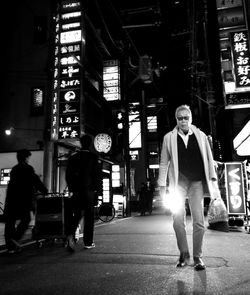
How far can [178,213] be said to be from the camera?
3561 mm

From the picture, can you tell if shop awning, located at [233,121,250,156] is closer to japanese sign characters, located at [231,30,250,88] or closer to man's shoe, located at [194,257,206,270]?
japanese sign characters, located at [231,30,250,88]

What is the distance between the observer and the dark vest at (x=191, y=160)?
360 cm

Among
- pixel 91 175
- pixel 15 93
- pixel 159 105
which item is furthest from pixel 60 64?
pixel 159 105

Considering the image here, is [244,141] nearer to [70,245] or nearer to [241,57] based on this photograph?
[241,57]

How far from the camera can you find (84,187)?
5.00 meters

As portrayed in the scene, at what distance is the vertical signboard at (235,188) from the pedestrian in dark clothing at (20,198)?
4.72 metres

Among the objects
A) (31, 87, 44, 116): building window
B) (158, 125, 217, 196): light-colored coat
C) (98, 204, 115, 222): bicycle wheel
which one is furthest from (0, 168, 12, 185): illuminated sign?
(158, 125, 217, 196): light-colored coat

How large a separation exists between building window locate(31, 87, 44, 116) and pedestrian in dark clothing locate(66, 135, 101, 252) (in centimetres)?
1232

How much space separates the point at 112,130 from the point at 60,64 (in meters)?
10.4

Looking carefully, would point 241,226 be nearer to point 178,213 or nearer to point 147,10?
point 178,213

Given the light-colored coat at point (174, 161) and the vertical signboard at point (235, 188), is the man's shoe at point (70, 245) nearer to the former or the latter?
the light-colored coat at point (174, 161)

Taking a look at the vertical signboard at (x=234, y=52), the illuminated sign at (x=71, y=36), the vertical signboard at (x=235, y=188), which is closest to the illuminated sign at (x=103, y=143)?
the illuminated sign at (x=71, y=36)

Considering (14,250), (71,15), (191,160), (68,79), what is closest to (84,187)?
(14,250)

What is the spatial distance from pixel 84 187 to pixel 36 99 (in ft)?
42.9
